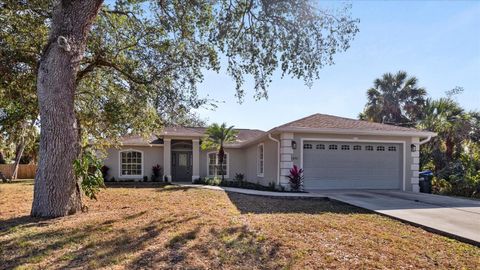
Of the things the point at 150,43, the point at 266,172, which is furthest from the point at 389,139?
the point at 150,43

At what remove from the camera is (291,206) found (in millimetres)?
9609

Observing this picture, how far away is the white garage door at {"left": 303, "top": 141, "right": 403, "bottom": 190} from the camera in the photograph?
13.8 metres

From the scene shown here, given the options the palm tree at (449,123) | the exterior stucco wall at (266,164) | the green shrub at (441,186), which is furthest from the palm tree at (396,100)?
the exterior stucco wall at (266,164)

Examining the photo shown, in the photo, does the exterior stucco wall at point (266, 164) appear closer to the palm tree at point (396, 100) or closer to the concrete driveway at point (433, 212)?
the concrete driveway at point (433, 212)

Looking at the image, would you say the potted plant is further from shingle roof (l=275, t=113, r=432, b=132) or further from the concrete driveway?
the concrete driveway

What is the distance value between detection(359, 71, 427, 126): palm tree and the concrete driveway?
41.6ft

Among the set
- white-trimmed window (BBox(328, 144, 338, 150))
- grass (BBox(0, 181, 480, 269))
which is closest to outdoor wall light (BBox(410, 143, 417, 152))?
white-trimmed window (BBox(328, 144, 338, 150))

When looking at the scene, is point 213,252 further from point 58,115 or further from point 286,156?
point 286,156

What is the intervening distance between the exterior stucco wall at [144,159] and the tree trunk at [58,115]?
41.9 feet

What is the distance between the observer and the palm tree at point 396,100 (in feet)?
72.1

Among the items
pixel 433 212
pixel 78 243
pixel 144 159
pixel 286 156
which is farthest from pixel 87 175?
pixel 144 159

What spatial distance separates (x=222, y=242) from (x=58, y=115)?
15.0 ft

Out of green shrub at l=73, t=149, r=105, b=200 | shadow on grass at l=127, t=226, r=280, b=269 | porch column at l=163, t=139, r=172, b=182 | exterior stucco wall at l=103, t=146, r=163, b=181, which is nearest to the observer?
shadow on grass at l=127, t=226, r=280, b=269

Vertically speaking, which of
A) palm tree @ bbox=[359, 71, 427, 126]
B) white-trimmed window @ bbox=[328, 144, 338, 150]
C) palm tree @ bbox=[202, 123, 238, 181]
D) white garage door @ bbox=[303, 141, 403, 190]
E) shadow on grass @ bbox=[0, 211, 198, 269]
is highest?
palm tree @ bbox=[359, 71, 427, 126]
